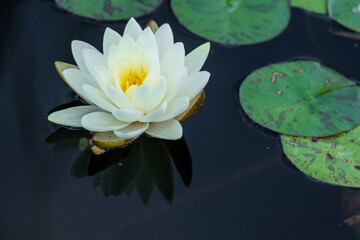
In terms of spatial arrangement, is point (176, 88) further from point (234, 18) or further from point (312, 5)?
point (312, 5)

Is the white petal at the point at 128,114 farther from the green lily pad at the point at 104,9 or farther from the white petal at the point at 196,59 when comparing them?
the green lily pad at the point at 104,9

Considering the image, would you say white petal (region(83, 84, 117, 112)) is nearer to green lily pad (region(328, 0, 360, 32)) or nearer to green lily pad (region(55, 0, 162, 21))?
green lily pad (region(55, 0, 162, 21))

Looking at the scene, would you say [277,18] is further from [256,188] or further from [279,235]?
[279,235]

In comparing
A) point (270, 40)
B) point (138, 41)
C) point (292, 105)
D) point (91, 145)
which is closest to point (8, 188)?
point (91, 145)

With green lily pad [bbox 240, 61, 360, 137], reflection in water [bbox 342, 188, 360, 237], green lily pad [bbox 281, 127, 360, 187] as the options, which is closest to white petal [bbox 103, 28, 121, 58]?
green lily pad [bbox 240, 61, 360, 137]

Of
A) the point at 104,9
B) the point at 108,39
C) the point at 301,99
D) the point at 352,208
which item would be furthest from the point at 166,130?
the point at 104,9

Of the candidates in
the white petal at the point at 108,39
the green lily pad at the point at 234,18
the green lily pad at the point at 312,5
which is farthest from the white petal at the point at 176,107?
the green lily pad at the point at 312,5
